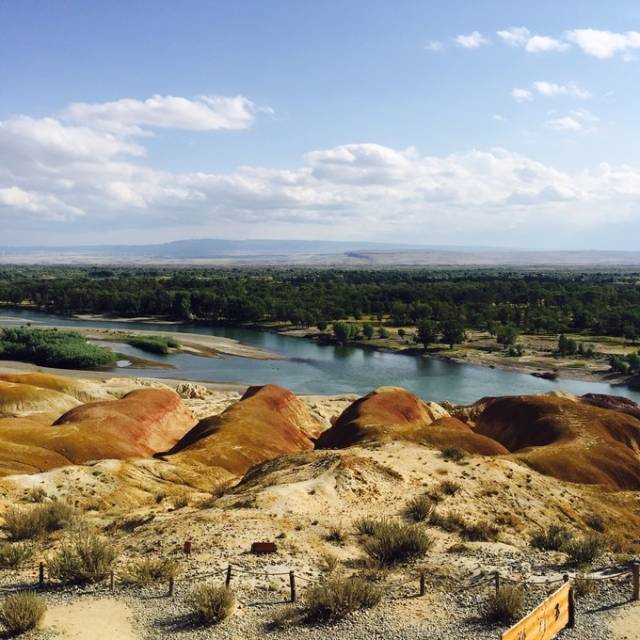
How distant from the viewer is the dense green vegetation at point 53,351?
8112cm

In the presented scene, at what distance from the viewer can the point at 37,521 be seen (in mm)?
18359

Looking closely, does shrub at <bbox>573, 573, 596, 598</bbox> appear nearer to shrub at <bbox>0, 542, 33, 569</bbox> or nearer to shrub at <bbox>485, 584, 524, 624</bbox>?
shrub at <bbox>485, 584, 524, 624</bbox>

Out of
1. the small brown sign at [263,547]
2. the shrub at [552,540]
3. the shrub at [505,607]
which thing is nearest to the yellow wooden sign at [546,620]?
the shrub at [505,607]

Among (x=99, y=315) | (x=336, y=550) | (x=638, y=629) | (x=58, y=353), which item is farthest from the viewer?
(x=99, y=315)

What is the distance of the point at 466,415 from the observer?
47.7 m

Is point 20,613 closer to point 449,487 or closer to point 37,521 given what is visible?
point 37,521

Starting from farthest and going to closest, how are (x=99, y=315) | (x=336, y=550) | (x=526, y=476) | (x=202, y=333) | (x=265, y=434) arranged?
(x=99, y=315) < (x=202, y=333) < (x=265, y=434) < (x=526, y=476) < (x=336, y=550)

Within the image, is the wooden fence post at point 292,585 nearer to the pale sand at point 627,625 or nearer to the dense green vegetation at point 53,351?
the pale sand at point 627,625

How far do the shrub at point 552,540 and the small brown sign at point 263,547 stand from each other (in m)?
7.51

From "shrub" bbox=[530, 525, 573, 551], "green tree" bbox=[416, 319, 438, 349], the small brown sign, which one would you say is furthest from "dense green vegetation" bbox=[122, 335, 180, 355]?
"shrub" bbox=[530, 525, 573, 551]

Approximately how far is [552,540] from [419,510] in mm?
3966

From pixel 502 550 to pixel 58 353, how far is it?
2959 inches

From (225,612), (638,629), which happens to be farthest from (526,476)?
(225,612)

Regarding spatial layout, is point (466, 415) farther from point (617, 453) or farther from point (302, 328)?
point (302, 328)
